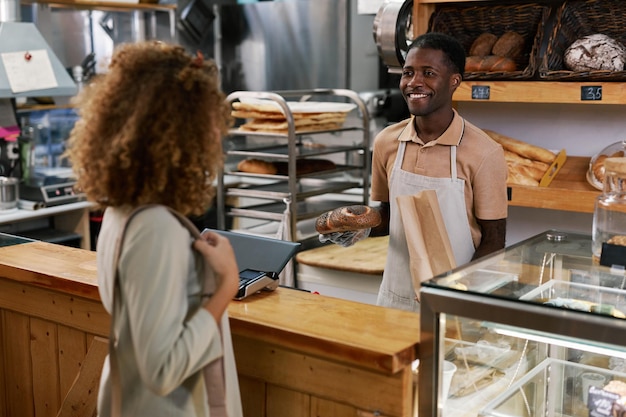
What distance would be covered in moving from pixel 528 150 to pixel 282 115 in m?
1.32

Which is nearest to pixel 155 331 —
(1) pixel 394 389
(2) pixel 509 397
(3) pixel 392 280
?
(1) pixel 394 389

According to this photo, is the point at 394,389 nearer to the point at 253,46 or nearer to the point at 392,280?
the point at 392,280

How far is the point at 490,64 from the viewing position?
129 inches

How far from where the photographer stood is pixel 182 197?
1.46 meters

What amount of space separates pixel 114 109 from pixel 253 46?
426cm

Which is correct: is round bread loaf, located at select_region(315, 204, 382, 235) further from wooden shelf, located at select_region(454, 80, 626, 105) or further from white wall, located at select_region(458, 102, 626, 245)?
white wall, located at select_region(458, 102, 626, 245)

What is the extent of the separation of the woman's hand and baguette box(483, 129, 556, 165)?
210cm

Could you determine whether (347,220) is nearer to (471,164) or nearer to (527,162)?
(471,164)

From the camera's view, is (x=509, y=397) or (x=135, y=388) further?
(x=509, y=397)

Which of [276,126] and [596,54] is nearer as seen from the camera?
[596,54]

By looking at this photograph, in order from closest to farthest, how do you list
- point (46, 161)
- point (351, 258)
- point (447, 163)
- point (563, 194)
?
point (447, 163), point (563, 194), point (351, 258), point (46, 161)

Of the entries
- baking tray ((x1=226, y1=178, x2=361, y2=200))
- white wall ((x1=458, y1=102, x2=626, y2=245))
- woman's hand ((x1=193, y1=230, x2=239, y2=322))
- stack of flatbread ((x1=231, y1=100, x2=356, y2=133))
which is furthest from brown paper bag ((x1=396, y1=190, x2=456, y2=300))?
stack of flatbread ((x1=231, y1=100, x2=356, y2=133))

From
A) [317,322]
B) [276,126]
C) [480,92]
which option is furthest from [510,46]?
[317,322]

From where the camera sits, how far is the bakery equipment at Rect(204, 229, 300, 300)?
82.8 inches
